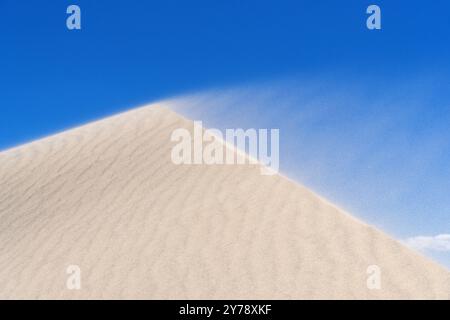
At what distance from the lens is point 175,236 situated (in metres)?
7.73

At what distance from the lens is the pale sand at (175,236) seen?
656 cm

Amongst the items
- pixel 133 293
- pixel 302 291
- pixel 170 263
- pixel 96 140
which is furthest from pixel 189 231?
pixel 96 140

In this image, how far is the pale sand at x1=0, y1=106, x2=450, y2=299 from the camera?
656cm

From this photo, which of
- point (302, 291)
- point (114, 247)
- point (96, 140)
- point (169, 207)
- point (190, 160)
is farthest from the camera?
point (96, 140)

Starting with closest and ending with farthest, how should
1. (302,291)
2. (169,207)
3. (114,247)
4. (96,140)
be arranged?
1. (302,291)
2. (114,247)
3. (169,207)
4. (96,140)
